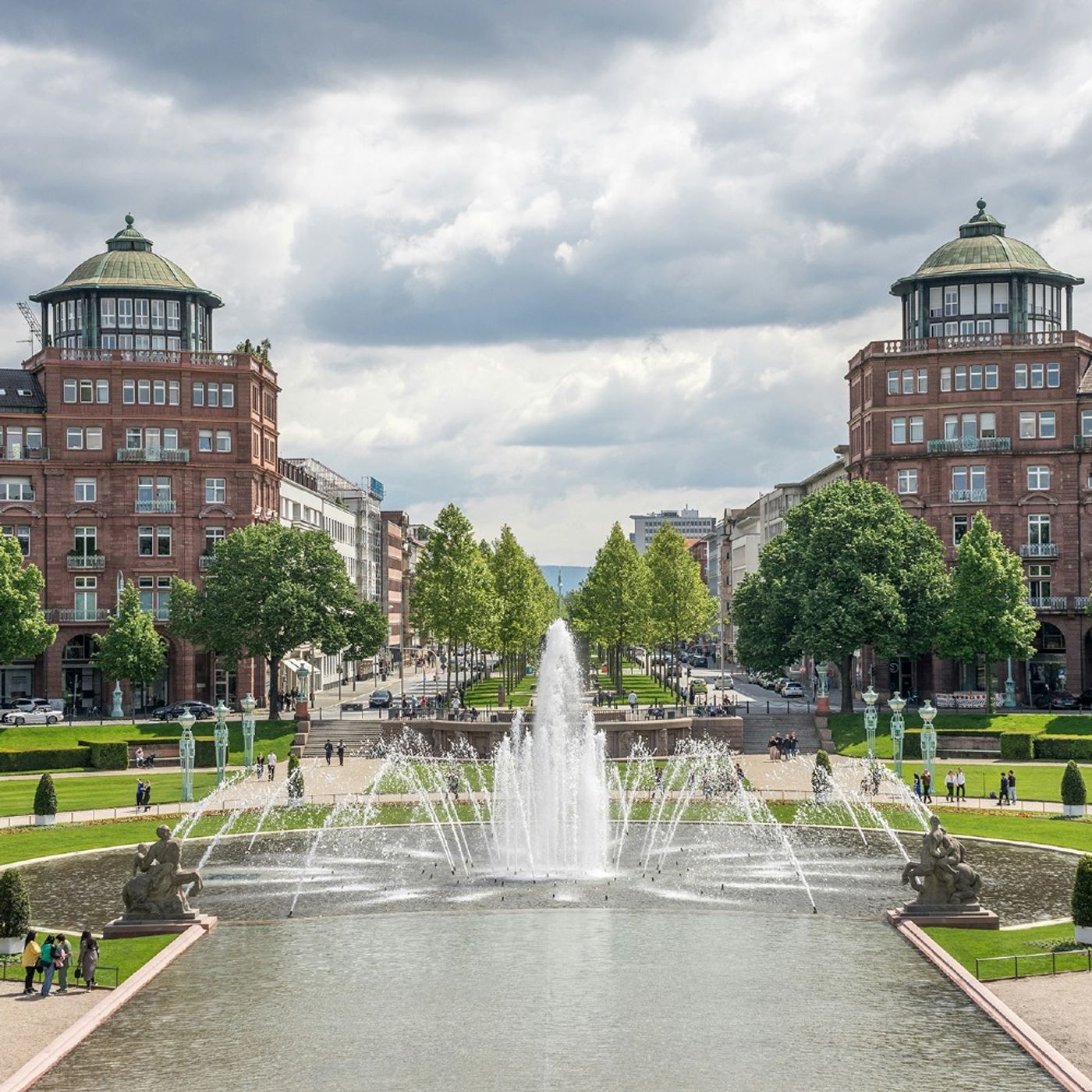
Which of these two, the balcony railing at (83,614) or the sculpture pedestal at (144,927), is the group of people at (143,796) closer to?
the sculpture pedestal at (144,927)

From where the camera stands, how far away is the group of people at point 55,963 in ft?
123

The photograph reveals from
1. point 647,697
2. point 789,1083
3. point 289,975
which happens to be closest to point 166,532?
point 647,697

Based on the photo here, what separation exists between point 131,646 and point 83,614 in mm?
9178

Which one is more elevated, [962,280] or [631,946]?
[962,280]

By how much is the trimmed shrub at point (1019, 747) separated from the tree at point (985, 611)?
12.5 metres

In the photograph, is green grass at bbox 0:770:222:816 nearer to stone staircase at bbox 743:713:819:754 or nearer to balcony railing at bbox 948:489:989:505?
stone staircase at bbox 743:713:819:754

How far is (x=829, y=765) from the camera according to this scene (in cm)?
7944

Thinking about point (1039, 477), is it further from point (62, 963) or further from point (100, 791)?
point (62, 963)

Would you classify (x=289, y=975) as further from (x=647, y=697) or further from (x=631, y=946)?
(x=647, y=697)

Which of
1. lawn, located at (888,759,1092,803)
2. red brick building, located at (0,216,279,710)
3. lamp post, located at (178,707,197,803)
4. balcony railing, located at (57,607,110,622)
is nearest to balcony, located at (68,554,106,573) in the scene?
red brick building, located at (0,216,279,710)

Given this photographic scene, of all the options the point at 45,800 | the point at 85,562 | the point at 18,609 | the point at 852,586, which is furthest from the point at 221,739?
the point at 852,586

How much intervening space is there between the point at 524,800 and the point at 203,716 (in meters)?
50.4

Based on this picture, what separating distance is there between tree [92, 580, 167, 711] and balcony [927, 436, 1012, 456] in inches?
2312

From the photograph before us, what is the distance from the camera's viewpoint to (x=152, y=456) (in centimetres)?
11700
